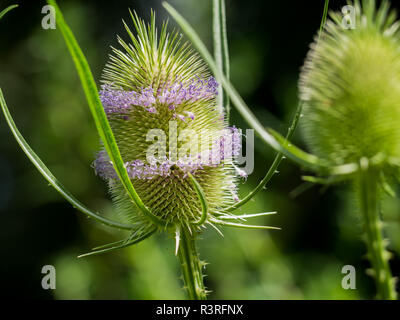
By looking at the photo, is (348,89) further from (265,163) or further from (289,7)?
(289,7)

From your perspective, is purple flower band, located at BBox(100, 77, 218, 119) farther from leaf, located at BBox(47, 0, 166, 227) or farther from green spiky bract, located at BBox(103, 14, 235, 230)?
leaf, located at BBox(47, 0, 166, 227)

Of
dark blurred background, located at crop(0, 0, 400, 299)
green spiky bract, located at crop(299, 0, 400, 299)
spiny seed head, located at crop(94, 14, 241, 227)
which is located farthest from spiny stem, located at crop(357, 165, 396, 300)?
dark blurred background, located at crop(0, 0, 400, 299)

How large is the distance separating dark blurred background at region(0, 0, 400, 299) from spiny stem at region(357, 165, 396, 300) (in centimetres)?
180

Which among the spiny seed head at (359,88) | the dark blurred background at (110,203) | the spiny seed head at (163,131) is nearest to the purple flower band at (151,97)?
the spiny seed head at (163,131)

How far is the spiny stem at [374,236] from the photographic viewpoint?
1050mm

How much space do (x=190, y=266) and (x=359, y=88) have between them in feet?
2.61

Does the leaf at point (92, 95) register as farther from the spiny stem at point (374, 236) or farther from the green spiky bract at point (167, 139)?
the spiny stem at point (374, 236)

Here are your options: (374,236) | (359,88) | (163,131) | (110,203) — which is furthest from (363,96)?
(110,203)

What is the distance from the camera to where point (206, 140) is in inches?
64.9

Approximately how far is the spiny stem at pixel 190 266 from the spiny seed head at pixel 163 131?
73mm

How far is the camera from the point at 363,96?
1198 mm

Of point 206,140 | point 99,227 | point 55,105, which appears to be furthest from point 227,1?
point 206,140

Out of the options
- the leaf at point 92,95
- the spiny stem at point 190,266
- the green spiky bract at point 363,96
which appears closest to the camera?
the leaf at point 92,95

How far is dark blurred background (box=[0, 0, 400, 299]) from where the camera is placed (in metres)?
3.27
